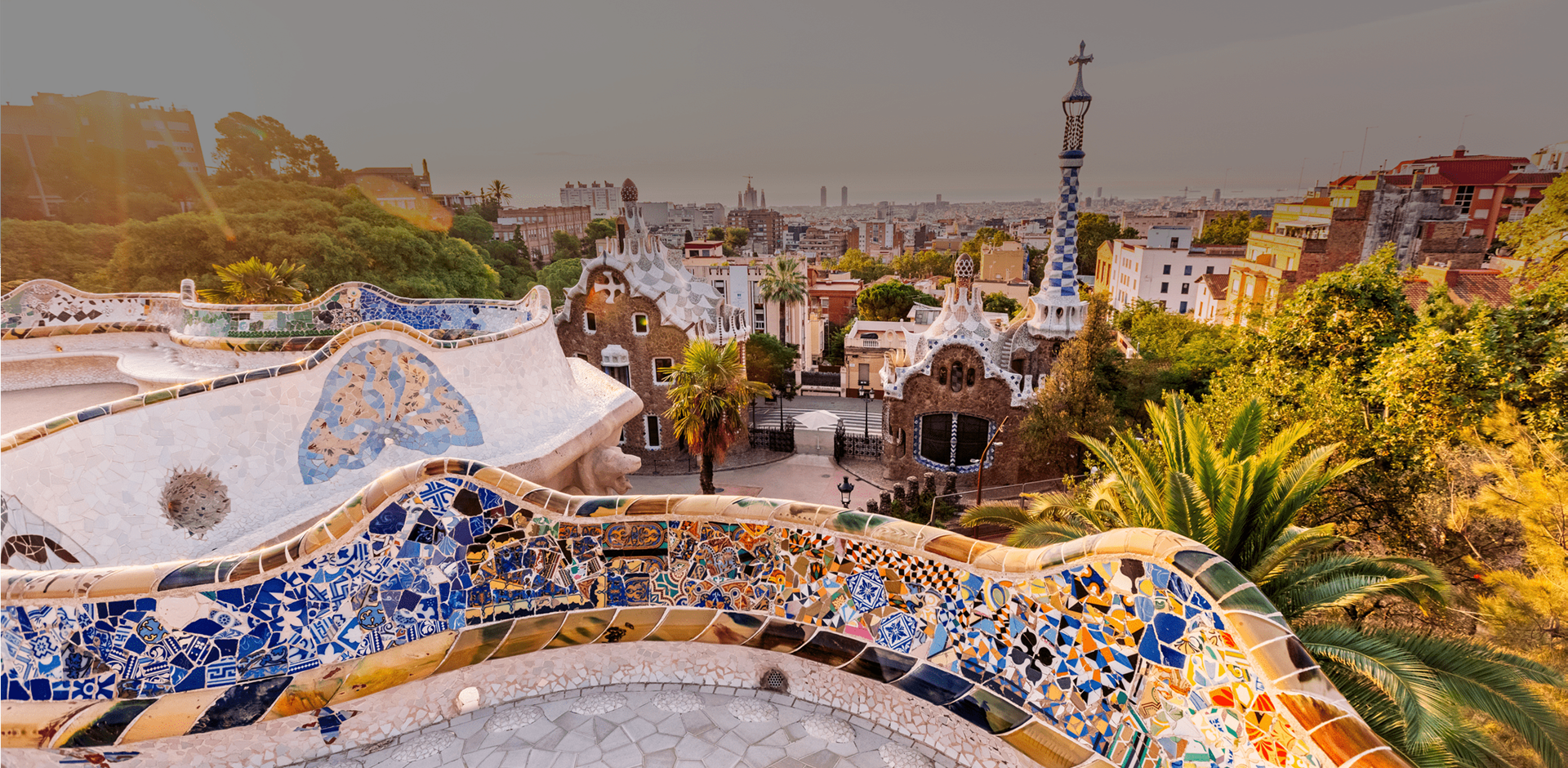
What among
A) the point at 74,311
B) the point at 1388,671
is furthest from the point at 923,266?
the point at 1388,671

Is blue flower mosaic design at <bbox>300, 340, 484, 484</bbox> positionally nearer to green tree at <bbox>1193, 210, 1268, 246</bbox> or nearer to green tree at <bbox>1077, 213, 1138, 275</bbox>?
green tree at <bbox>1077, 213, 1138, 275</bbox>

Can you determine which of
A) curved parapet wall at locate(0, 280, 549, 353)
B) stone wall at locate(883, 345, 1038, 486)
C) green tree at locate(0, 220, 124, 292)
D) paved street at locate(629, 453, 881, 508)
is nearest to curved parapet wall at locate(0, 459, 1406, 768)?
curved parapet wall at locate(0, 280, 549, 353)

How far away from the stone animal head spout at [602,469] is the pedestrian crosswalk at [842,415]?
1404 centimetres

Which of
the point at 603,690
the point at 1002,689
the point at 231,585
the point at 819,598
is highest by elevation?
the point at 231,585

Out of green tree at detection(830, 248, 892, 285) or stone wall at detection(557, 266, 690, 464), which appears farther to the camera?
green tree at detection(830, 248, 892, 285)

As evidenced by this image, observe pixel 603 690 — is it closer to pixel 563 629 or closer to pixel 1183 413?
pixel 563 629

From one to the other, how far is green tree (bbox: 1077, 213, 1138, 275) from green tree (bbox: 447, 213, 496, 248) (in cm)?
5595

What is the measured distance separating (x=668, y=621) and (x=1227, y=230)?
257 feet

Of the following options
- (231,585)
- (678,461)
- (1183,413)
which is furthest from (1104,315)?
(231,585)

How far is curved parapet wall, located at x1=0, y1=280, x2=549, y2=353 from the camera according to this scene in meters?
10.1

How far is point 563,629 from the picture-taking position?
146 inches

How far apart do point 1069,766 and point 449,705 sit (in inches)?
127

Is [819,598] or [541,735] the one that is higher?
[819,598]

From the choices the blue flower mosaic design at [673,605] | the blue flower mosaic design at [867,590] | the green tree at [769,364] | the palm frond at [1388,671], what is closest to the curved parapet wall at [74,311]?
the blue flower mosaic design at [673,605]
